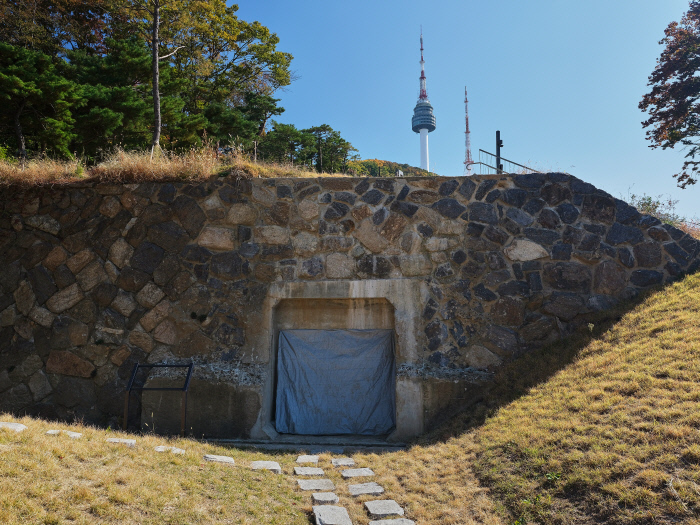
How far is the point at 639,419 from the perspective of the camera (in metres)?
4.19

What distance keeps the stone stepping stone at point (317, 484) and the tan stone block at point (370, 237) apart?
3577mm

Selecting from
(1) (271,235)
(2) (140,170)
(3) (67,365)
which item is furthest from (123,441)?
(2) (140,170)

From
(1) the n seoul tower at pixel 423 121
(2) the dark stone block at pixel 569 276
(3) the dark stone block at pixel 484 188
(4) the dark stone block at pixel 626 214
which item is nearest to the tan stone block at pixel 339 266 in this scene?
(3) the dark stone block at pixel 484 188

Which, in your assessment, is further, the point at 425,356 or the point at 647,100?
the point at 647,100

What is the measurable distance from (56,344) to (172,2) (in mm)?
14994

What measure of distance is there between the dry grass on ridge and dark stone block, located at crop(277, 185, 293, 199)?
519 millimetres

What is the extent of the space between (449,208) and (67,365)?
6.24 m

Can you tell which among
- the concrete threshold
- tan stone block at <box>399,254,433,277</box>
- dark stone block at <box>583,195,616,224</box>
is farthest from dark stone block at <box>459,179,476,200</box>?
the concrete threshold

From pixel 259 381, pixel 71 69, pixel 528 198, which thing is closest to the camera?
pixel 259 381

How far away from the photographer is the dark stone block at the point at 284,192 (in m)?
7.57

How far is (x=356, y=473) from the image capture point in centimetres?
504

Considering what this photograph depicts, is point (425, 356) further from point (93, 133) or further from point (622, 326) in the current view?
point (93, 133)

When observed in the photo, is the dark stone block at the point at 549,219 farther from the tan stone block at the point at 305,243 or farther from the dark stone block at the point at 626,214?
the tan stone block at the point at 305,243

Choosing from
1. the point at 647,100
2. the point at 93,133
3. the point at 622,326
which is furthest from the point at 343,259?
the point at 647,100
